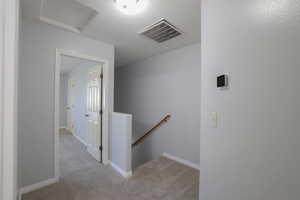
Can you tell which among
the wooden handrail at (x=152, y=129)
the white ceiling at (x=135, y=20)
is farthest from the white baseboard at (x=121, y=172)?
the white ceiling at (x=135, y=20)

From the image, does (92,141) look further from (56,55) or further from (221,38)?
(221,38)

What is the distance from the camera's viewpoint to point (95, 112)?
9.29 ft

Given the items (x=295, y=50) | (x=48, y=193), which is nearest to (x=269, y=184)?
(x=295, y=50)

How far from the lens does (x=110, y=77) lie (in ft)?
8.30

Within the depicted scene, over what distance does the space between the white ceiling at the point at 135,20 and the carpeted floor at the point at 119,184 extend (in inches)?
94.0

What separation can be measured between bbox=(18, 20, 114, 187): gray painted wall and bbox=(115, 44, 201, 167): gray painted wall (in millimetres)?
2027

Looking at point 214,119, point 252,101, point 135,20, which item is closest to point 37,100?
point 135,20

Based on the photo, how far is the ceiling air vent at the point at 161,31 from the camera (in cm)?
189

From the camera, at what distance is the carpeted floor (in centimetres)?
171

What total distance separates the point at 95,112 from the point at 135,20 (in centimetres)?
201

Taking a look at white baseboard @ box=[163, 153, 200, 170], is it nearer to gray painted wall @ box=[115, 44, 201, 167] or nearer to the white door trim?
gray painted wall @ box=[115, 44, 201, 167]

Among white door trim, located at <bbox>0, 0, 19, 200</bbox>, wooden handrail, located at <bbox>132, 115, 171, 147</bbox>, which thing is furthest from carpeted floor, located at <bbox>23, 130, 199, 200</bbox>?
white door trim, located at <bbox>0, 0, 19, 200</bbox>

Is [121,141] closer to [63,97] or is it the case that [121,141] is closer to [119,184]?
[119,184]

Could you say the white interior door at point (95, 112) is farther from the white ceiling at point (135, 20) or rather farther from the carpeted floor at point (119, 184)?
the white ceiling at point (135, 20)
